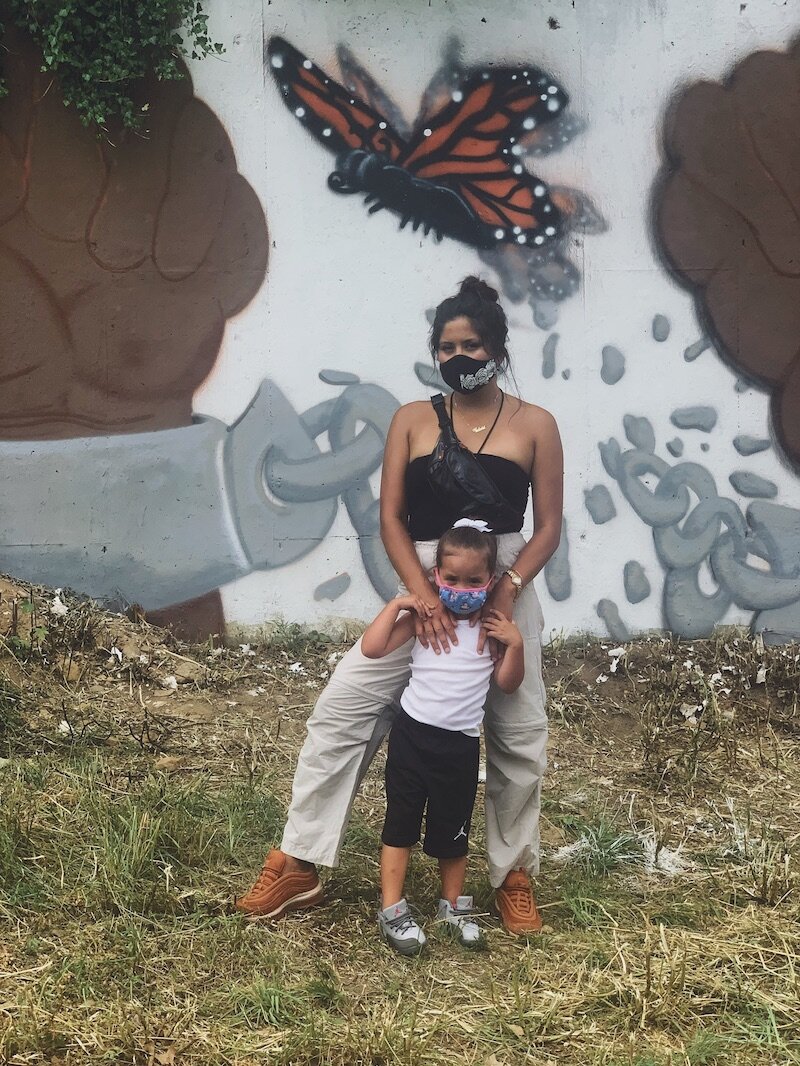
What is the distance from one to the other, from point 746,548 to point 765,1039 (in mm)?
3202

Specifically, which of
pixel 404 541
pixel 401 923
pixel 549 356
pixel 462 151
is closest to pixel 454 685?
pixel 404 541

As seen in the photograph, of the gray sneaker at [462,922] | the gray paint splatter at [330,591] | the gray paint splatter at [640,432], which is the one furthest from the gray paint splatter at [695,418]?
the gray sneaker at [462,922]

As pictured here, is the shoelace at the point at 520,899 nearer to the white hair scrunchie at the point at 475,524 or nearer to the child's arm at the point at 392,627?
the child's arm at the point at 392,627

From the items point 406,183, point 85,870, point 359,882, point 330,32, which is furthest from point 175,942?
point 330,32

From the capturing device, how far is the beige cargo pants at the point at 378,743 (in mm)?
2908

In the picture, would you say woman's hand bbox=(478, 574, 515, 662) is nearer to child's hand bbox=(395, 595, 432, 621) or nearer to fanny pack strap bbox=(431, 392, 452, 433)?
child's hand bbox=(395, 595, 432, 621)

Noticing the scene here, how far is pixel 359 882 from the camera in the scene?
3186mm

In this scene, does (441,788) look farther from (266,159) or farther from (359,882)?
(266,159)

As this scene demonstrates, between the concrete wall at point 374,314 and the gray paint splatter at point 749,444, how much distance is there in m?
0.01

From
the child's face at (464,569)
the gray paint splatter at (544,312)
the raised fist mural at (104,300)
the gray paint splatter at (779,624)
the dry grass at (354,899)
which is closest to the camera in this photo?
the dry grass at (354,899)

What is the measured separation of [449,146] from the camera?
5.09 meters

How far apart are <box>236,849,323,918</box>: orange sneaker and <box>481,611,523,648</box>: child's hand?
864 millimetres

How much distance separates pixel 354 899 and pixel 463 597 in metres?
1.01

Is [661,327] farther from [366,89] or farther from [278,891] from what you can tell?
[278,891]
